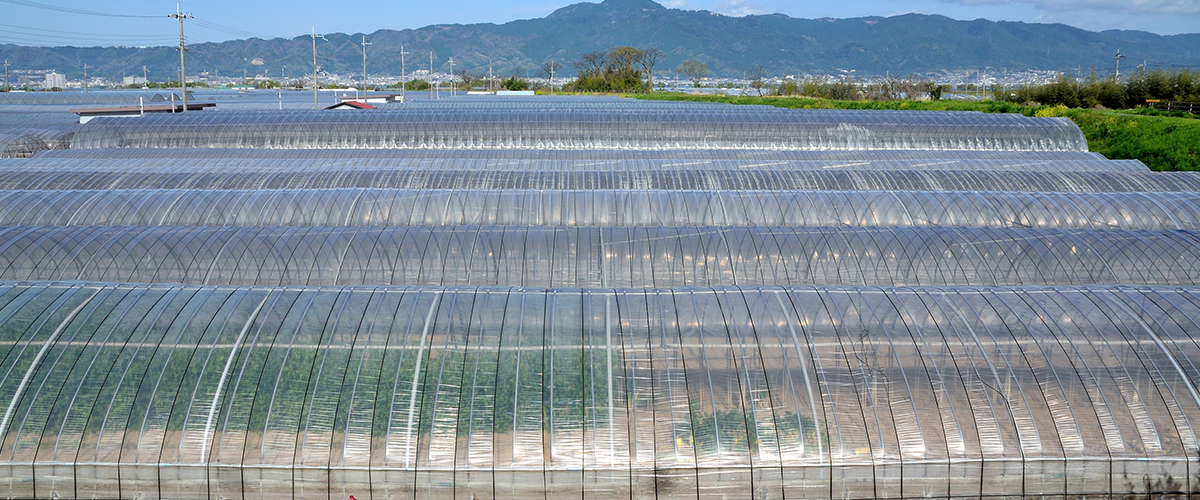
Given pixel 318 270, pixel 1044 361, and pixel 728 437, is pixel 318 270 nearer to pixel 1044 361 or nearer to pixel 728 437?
pixel 728 437

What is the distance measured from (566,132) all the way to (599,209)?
15782mm

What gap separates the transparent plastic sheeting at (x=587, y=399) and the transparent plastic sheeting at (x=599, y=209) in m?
7.18

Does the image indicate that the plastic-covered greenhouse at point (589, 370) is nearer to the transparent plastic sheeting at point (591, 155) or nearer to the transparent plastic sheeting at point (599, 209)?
the transparent plastic sheeting at point (599, 209)

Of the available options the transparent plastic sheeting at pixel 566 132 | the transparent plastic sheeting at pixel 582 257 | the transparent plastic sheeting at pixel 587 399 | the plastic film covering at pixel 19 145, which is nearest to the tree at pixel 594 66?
the transparent plastic sheeting at pixel 566 132

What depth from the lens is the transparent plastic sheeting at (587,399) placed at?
7.81 m

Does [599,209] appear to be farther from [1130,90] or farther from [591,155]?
[1130,90]

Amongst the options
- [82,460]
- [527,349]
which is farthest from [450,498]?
[82,460]

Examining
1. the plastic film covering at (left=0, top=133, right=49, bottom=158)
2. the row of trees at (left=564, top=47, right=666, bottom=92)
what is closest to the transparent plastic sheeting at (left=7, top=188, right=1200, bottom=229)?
the plastic film covering at (left=0, top=133, right=49, bottom=158)

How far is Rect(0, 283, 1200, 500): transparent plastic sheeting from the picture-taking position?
25.6 feet

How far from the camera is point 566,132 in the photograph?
3216cm

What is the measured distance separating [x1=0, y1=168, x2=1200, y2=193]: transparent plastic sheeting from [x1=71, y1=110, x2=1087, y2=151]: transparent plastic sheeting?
9.64 metres

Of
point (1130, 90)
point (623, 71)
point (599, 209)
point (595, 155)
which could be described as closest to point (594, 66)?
point (623, 71)

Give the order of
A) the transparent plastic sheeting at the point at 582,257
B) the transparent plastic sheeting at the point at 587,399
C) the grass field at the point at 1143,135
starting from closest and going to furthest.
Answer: the transparent plastic sheeting at the point at 587,399 < the transparent plastic sheeting at the point at 582,257 < the grass field at the point at 1143,135

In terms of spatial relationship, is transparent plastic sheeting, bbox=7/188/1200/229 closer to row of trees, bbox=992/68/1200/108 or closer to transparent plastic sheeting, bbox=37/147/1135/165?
transparent plastic sheeting, bbox=37/147/1135/165
